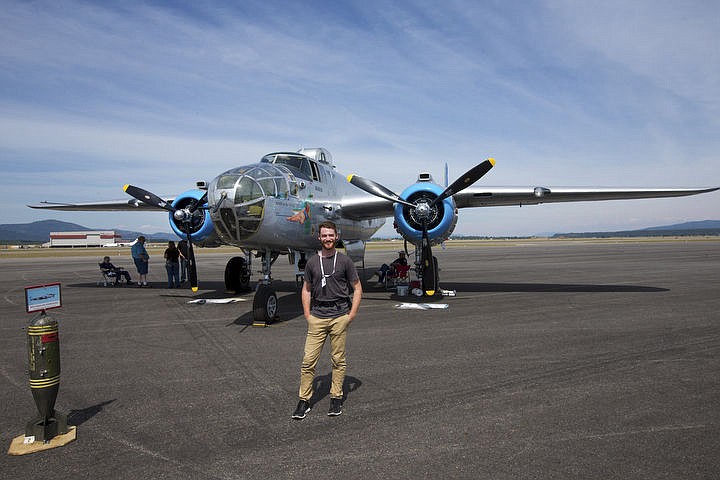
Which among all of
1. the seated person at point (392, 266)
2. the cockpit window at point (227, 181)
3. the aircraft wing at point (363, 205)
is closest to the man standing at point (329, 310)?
the cockpit window at point (227, 181)

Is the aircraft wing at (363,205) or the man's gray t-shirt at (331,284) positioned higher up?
the aircraft wing at (363,205)

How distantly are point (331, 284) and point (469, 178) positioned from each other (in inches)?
330

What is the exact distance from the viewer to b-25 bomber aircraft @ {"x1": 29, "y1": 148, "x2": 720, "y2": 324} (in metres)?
10.3

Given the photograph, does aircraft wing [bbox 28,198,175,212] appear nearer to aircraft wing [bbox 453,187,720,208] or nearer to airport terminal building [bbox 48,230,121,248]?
aircraft wing [bbox 453,187,720,208]

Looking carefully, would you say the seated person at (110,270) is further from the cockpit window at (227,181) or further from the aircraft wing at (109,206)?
the cockpit window at (227,181)

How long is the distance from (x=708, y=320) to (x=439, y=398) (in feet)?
27.0

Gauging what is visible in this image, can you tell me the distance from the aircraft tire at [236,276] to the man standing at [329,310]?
1118cm

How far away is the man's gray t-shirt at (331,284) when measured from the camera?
5.43 metres

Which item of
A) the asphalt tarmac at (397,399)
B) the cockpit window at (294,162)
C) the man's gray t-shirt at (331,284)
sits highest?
the cockpit window at (294,162)

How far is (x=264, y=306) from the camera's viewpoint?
10.3 m

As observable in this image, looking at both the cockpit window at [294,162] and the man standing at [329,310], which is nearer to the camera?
the man standing at [329,310]

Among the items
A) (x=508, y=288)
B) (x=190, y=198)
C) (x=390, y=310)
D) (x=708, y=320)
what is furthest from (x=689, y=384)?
(x=190, y=198)

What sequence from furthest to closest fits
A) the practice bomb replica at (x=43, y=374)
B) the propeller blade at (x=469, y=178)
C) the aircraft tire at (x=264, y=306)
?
the propeller blade at (x=469, y=178) → the aircraft tire at (x=264, y=306) → the practice bomb replica at (x=43, y=374)

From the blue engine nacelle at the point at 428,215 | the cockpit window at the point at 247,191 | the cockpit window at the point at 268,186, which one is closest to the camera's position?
the cockpit window at the point at 247,191
